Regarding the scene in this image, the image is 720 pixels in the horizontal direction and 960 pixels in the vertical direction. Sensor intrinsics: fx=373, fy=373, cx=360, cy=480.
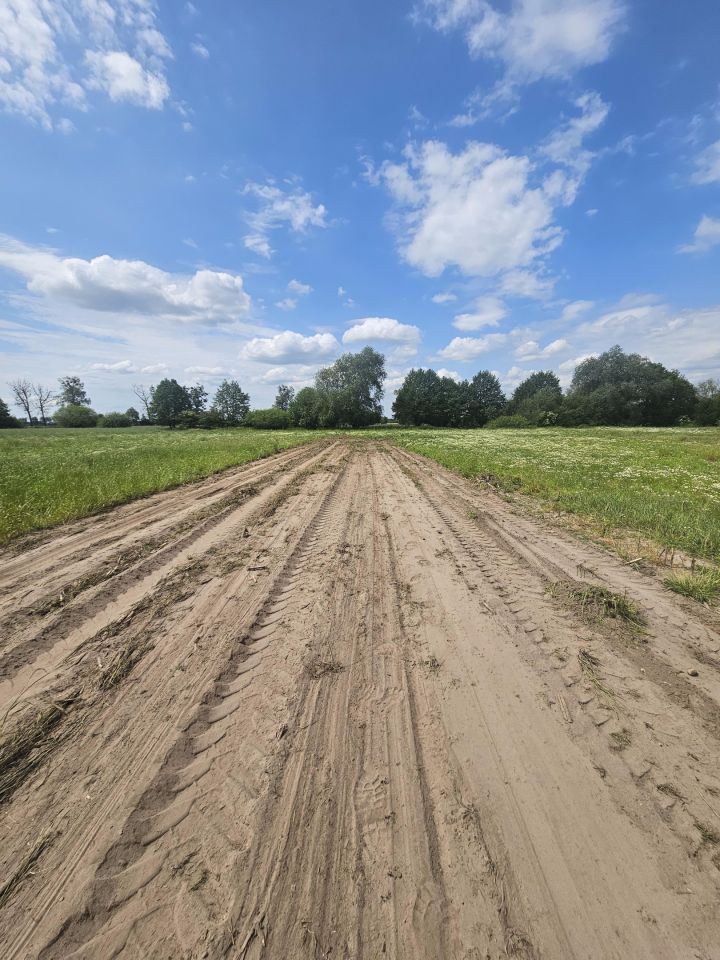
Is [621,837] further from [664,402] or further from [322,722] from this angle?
[664,402]

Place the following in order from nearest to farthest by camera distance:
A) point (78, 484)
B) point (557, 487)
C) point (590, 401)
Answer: point (78, 484)
point (557, 487)
point (590, 401)

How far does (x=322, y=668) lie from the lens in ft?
11.5

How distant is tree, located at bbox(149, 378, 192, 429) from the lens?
326 ft

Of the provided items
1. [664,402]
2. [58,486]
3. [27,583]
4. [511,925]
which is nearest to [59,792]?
[511,925]

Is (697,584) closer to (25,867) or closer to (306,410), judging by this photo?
(25,867)

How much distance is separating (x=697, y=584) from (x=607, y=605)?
1504 mm

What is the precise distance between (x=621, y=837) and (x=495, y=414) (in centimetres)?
8554

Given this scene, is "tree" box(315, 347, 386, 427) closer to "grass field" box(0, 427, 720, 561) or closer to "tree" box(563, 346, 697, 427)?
"tree" box(563, 346, 697, 427)

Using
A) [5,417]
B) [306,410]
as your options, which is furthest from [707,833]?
[5,417]

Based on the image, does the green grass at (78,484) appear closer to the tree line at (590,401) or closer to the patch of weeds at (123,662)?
the patch of weeds at (123,662)

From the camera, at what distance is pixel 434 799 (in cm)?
233

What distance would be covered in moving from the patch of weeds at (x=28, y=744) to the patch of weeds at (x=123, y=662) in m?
0.25

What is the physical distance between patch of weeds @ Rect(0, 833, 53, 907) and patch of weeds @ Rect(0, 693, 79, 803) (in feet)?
1.62

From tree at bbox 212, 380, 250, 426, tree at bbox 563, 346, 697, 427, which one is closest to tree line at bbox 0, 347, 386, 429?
tree at bbox 212, 380, 250, 426
